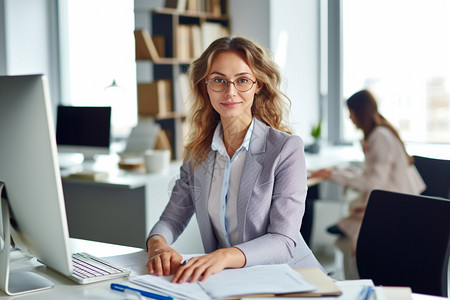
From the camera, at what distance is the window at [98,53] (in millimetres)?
5496

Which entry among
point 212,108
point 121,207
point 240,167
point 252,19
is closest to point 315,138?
point 252,19

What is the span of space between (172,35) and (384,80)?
181 centimetres

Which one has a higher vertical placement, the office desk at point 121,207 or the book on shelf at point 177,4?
the book on shelf at point 177,4

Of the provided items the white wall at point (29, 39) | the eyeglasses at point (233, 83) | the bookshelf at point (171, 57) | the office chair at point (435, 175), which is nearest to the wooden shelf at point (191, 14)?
the bookshelf at point (171, 57)

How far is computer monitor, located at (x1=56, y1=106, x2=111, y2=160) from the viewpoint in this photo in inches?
136

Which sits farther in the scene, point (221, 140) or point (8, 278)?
point (221, 140)

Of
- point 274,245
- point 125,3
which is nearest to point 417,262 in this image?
point 274,245

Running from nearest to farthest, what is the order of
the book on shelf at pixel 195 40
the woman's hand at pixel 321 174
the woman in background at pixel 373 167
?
the woman in background at pixel 373 167
the woman's hand at pixel 321 174
the book on shelf at pixel 195 40

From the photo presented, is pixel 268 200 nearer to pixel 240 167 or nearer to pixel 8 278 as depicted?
pixel 240 167

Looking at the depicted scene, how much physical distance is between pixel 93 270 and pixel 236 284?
0.39m

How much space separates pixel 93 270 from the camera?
136cm

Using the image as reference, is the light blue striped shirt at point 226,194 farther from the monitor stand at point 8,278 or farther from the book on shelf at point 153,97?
the book on shelf at point 153,97

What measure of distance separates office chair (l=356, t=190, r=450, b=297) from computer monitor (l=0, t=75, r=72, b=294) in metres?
1.04

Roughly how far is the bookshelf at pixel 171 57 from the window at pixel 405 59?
134 cm
